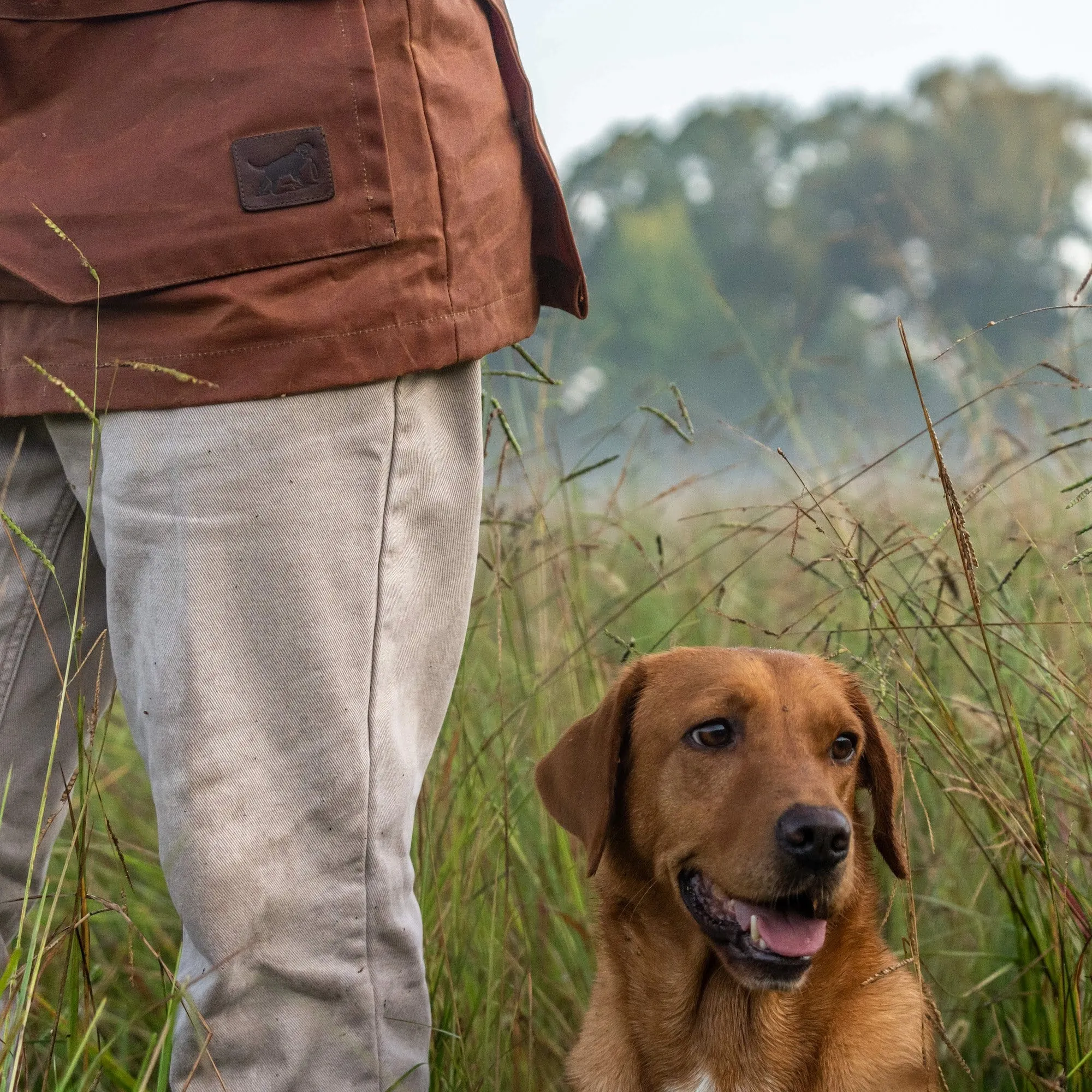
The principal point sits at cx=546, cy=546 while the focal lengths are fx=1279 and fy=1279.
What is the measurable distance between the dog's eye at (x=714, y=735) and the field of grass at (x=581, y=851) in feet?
0.68

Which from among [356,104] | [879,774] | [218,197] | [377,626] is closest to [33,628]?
[377,626]

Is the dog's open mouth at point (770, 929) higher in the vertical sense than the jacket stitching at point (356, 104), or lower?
lower

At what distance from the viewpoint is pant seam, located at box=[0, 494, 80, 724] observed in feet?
7.36

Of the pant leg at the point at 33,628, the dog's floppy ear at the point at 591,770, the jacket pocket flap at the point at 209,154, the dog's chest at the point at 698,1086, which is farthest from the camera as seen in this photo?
the dog's floppy ear at the point at 591,770

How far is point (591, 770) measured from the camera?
262cm

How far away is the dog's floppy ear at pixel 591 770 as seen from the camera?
2.57 meters

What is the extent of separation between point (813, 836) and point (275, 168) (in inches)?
56.0

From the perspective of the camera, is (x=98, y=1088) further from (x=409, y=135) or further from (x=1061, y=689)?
(x=1061, y=689)

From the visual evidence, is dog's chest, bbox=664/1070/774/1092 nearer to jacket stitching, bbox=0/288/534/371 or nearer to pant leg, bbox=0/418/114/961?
pant leg, bbox=0/418/114/961

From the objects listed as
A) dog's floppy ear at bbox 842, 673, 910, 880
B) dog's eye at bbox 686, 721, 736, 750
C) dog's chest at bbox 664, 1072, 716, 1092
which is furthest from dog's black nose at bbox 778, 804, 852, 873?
dog's chest at bbox 664, 1072, 716, 1092

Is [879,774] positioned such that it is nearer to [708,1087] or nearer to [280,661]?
[708,1087]

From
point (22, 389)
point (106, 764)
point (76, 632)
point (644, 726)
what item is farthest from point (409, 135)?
point (106, 764)

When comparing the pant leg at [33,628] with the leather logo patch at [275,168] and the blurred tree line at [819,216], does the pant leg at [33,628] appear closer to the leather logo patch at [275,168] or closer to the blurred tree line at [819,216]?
the leather logo patch at [275,168]

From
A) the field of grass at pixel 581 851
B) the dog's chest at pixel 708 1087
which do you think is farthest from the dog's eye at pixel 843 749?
the dog's chest at pixel 708 1087
